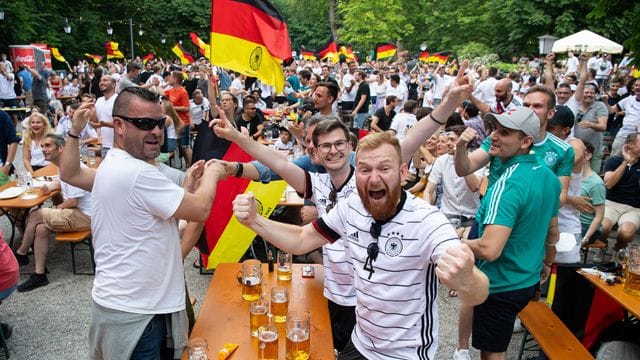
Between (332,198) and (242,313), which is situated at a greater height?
(332,198)

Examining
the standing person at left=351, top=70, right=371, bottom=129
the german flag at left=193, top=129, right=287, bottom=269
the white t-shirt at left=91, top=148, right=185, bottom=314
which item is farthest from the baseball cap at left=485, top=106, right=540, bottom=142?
the standing person at left=351, top=70, right=371, bottom=129

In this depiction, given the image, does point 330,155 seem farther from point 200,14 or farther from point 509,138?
point 200,14

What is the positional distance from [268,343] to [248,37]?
10.2 ft

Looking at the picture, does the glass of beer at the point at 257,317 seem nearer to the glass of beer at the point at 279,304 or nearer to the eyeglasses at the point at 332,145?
the glass of beer at the point at 279,304

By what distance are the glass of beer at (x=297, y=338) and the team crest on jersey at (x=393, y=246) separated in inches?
24.4

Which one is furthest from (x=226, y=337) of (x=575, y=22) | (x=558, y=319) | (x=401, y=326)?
(x=575, y=22)

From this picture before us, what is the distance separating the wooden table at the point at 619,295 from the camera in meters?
3.35

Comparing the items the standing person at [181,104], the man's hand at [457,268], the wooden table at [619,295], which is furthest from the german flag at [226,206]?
the standing person at [181,104]

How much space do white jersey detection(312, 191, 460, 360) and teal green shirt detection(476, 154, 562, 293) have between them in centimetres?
94

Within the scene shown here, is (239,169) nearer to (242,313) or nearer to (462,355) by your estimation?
(242,313)

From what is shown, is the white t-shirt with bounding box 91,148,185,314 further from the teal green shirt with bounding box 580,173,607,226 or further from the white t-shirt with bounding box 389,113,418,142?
the white t-shirt with bounding box 389,113,418,142

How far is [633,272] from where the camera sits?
3.57 meters

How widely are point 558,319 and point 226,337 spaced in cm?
287

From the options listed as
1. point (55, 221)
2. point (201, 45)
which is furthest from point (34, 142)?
point (201, 45)
